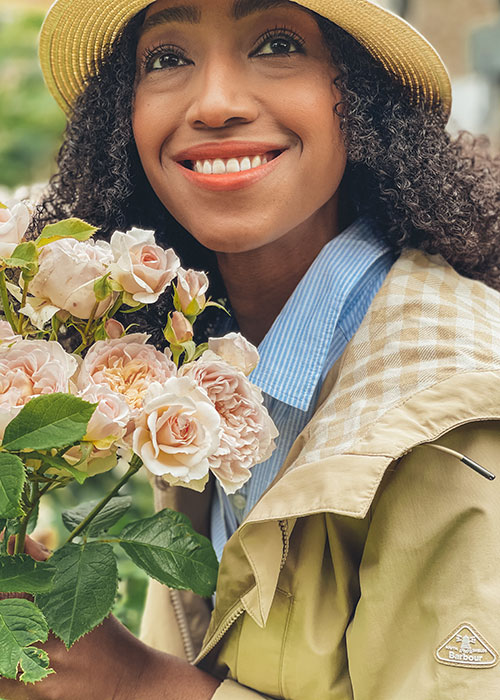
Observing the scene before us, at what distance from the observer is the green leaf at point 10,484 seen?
1148mm

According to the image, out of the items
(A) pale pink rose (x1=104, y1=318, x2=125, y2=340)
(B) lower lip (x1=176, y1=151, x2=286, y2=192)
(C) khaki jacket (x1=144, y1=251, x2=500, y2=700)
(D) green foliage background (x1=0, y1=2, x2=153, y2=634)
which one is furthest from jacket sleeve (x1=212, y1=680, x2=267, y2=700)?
(D) green foliage background (x1=0, y1=2, x2=153, y2=634)

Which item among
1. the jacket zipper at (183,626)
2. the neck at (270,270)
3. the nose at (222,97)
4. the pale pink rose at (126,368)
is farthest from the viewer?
the jacket zipper at (183,626)

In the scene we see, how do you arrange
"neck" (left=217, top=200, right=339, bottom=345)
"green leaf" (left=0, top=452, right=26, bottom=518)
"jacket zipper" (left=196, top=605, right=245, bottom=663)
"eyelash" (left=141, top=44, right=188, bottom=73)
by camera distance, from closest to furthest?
"green leaf" (left=0, top=452, right=26, bottom=518)
"jacket zipper" (left=196, top=605, right=245, bottom=663)
"eyelash" (left=141, top=44, right=188, bottom=73)
"neck" (left=217, top=200, right=339, bottom=345)

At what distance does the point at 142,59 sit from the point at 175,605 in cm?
125

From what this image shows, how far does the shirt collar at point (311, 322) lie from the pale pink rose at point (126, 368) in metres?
0.46

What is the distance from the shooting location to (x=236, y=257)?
6.49ft

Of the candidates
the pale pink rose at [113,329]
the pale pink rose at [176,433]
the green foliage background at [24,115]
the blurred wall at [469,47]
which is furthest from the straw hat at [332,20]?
the green foliage background at [24,115]

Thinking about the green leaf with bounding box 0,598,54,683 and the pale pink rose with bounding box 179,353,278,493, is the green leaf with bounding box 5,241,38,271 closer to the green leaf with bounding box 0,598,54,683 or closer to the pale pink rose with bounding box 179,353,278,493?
the pale pink rose with bounding box 179,353,278,493

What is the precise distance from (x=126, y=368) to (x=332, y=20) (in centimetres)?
85

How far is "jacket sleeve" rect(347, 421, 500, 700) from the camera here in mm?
1316

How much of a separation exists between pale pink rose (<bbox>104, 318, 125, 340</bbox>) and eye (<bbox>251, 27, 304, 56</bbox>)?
0.66m

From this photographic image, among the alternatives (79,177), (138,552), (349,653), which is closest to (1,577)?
(138,552)

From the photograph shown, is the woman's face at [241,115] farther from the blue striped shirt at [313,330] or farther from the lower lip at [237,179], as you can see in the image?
the blue striped shirt at [313,330]

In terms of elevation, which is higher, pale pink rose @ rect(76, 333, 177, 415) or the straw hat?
the straw hat
